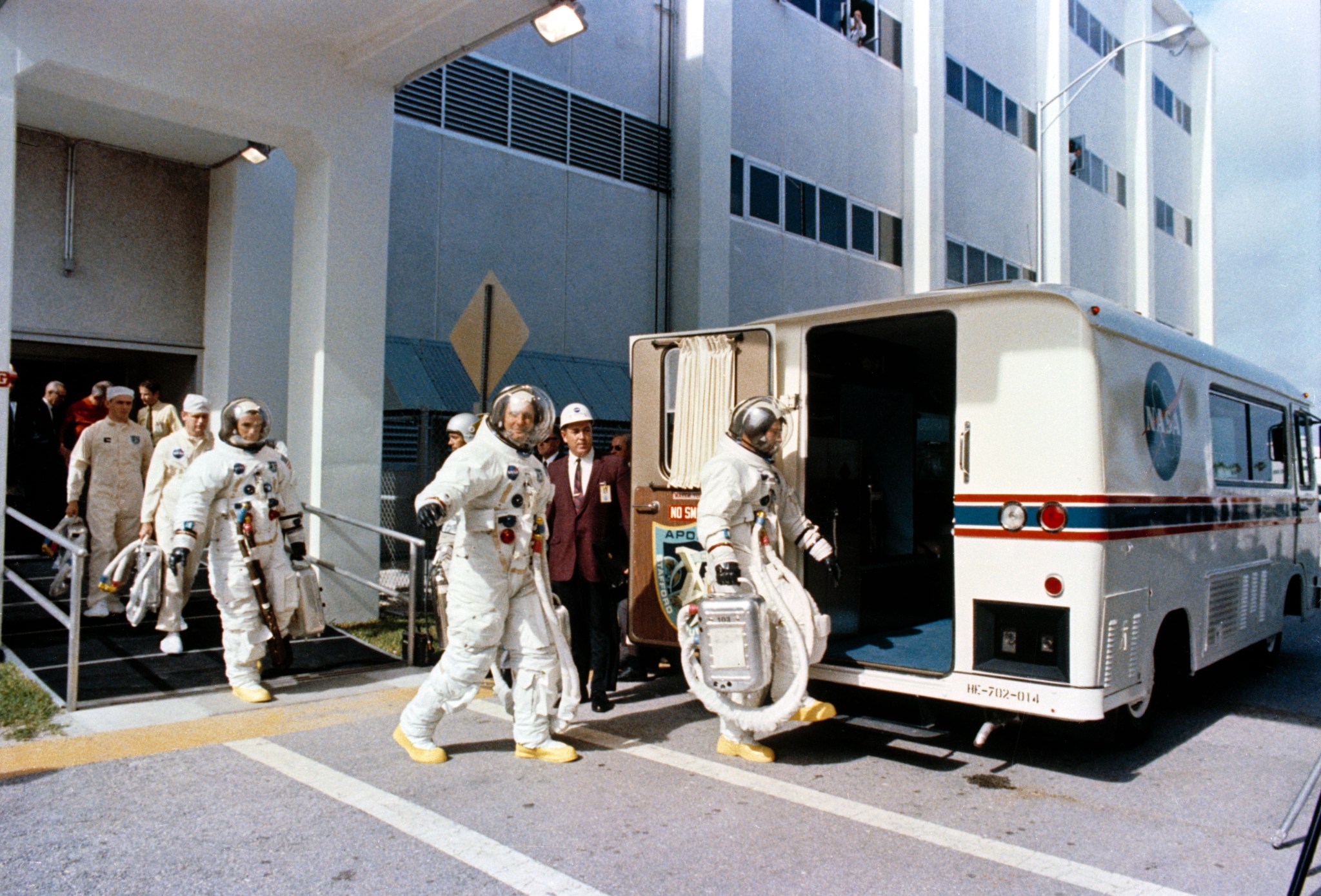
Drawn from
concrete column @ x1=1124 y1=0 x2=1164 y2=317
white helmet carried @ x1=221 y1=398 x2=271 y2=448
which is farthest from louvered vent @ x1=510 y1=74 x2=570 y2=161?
concrete column @ x1=1124 y1=0 x2=1164 y2=317

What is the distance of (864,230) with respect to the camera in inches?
795

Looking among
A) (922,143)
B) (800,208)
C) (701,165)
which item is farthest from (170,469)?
(922,143)

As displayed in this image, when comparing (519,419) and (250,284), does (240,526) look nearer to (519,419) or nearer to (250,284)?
(519,419)

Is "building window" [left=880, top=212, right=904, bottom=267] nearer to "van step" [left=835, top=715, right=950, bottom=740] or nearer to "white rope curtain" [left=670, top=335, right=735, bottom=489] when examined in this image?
"white rope curtain" [left=670, top=335, right=735, bottom=489]

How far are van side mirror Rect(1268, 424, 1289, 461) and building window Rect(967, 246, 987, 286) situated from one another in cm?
1488

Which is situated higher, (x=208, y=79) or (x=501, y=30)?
(x=501, y=30)

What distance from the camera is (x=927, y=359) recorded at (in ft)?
26.9

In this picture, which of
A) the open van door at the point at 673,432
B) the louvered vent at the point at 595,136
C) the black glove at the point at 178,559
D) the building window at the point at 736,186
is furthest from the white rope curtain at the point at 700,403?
the building window at the point at 736,186

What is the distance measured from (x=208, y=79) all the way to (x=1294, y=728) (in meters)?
9.41

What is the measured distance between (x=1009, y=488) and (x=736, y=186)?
12.6 m

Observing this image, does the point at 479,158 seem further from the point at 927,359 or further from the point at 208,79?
the point at 927,359

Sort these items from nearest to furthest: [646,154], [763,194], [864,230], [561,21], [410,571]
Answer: [410,571] < [561,21] < [646,154] < [763,194] < [864,230]

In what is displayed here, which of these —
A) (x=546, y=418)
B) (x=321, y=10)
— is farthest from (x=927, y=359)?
(x=321, y=10)

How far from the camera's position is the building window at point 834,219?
62.5ft
